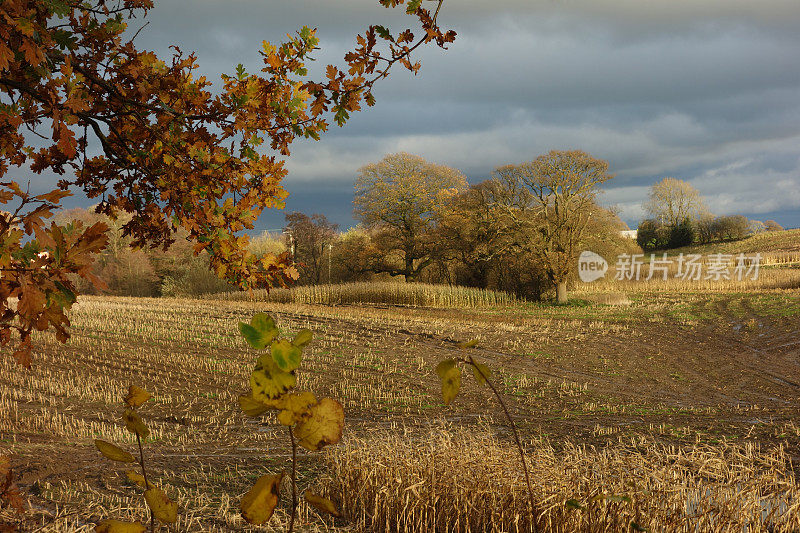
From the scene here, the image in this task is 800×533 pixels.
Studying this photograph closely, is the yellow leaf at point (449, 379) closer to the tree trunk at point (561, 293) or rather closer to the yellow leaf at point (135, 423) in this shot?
the yellow leaf at point (135, 423)

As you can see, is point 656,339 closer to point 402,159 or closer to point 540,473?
point 540,473

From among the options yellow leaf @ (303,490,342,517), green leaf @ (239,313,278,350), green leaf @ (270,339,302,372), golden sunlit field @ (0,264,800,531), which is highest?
green leaf @ (239,313,278,350)

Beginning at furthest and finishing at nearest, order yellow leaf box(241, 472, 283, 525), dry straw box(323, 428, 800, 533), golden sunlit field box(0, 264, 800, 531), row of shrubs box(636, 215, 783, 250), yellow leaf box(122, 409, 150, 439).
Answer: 1. row of shrubs box(636, 215, 783, 250)
2. golden sunlit field box(0, 264, 800, 531)
3. dry straw box(323, 428, 800, 533)
4. yellow leaf box(122, 409, 150, 439)
5. yellow leaf box(241, 472, 283, 525)

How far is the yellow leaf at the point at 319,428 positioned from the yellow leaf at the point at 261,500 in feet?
0.45

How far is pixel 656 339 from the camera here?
18.4m

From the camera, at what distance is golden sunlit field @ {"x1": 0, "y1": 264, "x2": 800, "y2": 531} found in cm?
417

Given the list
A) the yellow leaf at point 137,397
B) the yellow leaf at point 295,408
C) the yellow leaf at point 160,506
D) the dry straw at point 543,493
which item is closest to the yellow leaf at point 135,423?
the yellow leaf at point 137,397

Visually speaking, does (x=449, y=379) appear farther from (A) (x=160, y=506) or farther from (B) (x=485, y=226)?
(B) (x=485, y=226)

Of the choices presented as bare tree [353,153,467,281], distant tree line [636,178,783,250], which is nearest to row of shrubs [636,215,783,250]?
distant tree line [636,178,783,250]

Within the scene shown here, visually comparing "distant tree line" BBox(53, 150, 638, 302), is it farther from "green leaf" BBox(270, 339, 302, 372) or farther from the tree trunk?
"green leaf" BBox(270, 339, 302, 372)

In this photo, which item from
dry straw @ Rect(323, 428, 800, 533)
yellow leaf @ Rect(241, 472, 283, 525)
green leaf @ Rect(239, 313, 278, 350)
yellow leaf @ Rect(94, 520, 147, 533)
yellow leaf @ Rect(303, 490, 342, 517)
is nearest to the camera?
green leaf @ Rect(239, 313, 278, 350)

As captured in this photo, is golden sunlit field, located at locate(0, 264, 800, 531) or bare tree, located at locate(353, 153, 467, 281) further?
bare tree, located at locate(353, 153, 467, 281)

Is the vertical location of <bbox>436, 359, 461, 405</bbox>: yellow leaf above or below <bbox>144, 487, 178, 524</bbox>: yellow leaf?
above

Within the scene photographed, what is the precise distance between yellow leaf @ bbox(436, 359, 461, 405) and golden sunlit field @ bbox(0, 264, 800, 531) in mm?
960
